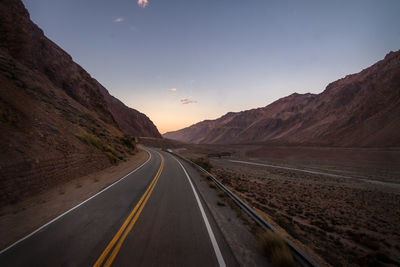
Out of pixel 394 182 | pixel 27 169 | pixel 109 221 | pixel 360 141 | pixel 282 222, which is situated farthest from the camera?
pixel 360 141

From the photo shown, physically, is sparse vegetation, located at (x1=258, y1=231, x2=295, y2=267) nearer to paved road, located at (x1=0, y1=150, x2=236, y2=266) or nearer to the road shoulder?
the road shoulder

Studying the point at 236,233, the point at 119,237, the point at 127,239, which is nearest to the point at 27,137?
the point at 119,237

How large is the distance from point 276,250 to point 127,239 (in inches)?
132

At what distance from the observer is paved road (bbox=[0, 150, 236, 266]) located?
333 cm

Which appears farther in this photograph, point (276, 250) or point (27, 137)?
point (27, 137)

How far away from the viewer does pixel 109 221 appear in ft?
16.5

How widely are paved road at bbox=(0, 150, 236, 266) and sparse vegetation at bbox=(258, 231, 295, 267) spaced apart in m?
0.79

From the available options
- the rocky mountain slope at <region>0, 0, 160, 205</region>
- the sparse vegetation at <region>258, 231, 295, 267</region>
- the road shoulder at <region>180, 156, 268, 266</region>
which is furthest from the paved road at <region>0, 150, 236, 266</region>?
the rocky mountain slope at <region>0, 0, 160, 205</region>

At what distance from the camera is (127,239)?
159 inches

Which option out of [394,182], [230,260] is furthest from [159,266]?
[394,182]

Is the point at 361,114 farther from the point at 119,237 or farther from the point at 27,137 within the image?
the point at 27,137

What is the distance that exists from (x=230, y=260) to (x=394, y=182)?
73.2ft

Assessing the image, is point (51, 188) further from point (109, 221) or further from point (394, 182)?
point (394, 182)

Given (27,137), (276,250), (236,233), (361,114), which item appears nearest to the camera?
(276,250)
